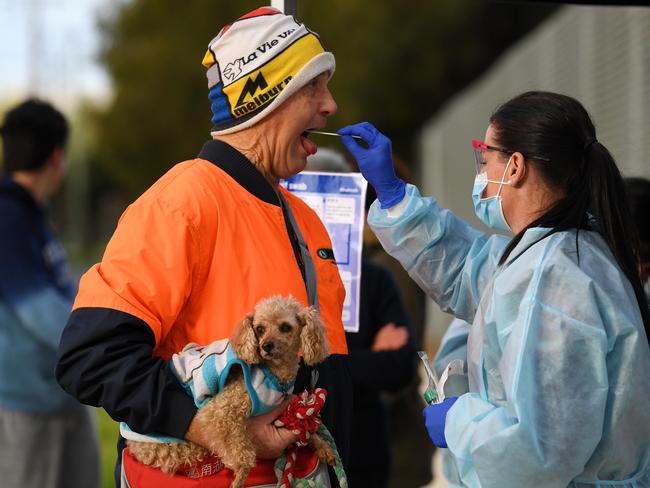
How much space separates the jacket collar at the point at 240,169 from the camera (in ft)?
9.16

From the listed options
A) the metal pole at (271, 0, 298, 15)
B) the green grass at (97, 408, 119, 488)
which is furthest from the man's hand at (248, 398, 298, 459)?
the green grass at (97, 408, 119, 488)

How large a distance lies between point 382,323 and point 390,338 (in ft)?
0.34

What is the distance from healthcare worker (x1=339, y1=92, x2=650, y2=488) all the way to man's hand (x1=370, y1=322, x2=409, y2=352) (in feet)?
4.76

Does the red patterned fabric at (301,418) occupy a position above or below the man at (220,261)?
below

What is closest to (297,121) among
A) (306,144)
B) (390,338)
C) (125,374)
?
(306,144)

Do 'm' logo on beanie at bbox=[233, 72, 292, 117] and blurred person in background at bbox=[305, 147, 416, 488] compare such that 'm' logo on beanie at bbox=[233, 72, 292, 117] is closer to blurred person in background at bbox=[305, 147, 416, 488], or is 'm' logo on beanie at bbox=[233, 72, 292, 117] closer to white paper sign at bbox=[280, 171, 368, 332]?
white paper sign at bbox=[280, 171, 368, 332]

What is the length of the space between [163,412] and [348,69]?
24906mm

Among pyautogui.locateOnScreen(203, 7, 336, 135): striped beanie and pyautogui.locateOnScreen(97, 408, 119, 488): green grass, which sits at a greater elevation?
pyautogui.locateOnScreen(203, 7, 336, 135): striped beanie

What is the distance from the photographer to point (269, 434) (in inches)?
101

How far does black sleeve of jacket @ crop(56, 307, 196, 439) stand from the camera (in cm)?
246

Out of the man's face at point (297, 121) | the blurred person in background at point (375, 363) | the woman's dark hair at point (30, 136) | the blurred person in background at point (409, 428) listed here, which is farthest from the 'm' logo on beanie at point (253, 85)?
the woman's dark hair at point (30, 136)

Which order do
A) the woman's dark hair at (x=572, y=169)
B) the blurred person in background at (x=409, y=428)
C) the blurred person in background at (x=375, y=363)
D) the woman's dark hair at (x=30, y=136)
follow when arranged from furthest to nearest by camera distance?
1. the blurred person in background at (x=409, y=428)
2. the woman's dark hair at (x=30, y=136)
3. the blurred person in background at (x=375, y=363)
4. the woman's dark hair at (x=572, y=169)

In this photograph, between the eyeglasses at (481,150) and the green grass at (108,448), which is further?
the green grass at (108,448)

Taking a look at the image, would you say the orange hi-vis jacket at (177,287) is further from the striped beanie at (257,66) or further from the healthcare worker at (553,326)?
the healthcare worker at (553,326)
